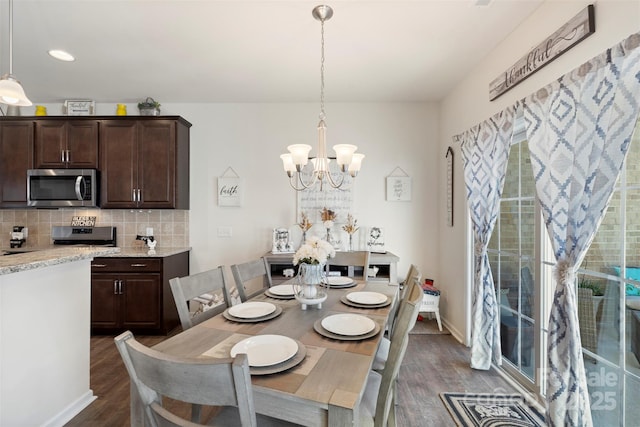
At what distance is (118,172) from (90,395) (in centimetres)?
225

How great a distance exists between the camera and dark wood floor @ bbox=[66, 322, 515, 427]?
1.88 metres

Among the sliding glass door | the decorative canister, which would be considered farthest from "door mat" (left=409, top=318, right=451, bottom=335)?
the decorative canister

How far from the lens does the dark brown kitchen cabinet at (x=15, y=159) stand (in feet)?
10.8

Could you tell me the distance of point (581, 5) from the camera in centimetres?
157

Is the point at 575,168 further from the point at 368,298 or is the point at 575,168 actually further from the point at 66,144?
the point at 66,144

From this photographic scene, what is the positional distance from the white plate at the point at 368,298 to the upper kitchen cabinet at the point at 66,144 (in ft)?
10.7

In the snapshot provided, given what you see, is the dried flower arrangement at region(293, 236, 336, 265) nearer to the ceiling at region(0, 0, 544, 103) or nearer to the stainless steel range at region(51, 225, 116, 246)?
the ceiling at region(0, 0, 544, 103)

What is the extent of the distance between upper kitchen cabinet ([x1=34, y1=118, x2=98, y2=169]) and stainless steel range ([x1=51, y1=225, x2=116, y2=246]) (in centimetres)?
73

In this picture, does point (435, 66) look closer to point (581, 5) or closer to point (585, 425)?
point (581, 5)

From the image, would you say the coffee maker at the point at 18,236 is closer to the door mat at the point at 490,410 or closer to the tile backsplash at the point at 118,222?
the tile backsplash at the point at 118,222

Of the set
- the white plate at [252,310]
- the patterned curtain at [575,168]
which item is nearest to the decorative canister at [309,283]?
the white plate at [252,310]

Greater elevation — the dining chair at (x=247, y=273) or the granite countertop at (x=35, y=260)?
the granite countertop at (x=35, y=260)

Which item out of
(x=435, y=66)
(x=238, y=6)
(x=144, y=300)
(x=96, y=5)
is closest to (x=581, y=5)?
(x=435, y=66)

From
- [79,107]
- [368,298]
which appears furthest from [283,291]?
[79,107]
